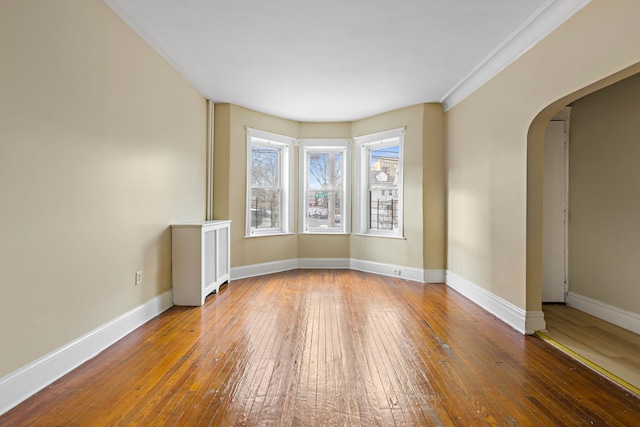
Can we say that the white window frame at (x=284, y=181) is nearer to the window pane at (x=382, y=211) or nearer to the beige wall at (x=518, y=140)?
the window pane at (x=382, y=211)

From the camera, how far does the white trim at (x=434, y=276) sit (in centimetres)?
511

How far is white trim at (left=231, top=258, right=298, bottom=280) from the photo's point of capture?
533 centimetres

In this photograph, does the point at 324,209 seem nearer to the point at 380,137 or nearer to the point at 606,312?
the point at 380,137

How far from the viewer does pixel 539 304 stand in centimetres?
311

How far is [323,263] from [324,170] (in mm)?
1761

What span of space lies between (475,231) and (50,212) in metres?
4.19

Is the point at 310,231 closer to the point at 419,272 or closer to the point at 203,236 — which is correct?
the point at 419,272

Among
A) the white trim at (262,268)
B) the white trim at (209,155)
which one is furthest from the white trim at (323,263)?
the white trim at (209,155)

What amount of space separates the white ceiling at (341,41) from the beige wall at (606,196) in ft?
3.97

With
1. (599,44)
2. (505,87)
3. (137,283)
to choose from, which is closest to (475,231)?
(505,87)

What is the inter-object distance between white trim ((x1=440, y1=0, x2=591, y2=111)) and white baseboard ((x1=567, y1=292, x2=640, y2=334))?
2722 mm

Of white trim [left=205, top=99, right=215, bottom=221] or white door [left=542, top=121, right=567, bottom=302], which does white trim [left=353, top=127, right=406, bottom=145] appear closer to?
white door [left=542, top=121, right=567, bottom=302]

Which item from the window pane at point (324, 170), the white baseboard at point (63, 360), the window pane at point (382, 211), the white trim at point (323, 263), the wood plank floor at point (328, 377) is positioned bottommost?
the wood plank floor at point (328, 377)

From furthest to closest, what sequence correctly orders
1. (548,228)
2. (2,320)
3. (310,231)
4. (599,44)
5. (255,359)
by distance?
(310,231), (548,228), (255,359), (599,44), (2,320)
